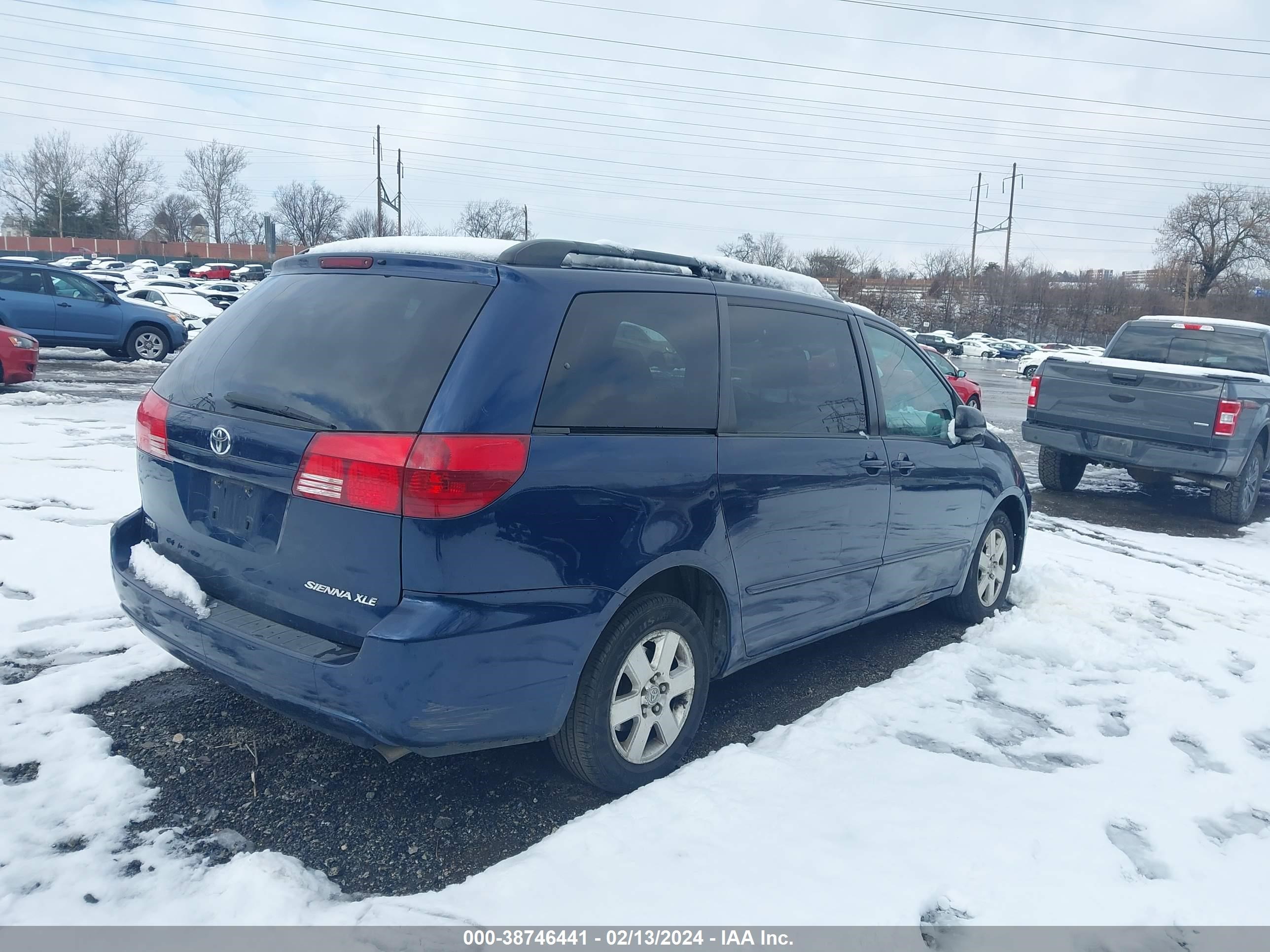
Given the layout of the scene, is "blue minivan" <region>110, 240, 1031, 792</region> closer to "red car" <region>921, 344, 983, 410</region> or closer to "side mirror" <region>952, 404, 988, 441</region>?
"side mirror" <region>952, 404, 988, 441</region>

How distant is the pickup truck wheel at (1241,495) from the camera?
9.23 meters

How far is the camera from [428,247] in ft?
10.3

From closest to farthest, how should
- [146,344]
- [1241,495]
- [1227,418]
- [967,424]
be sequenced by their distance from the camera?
1. [967,424]
2. [1227,418]
3. [1241,495]
4. [146,344]

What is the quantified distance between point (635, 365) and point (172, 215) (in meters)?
106

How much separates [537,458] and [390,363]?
20.7 inches

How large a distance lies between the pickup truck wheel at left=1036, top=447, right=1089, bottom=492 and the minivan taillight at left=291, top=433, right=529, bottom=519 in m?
9.25

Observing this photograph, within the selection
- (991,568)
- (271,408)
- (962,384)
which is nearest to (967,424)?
(991,568)

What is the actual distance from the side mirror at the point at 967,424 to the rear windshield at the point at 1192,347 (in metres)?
6.39

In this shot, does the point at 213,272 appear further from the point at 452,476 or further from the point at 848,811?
the point at 848,811

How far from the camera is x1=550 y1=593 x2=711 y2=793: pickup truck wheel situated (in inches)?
120

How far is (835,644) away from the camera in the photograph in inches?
200

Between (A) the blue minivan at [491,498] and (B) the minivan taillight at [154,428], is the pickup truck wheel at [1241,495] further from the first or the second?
(B) the minivan taillight at [154,428]
